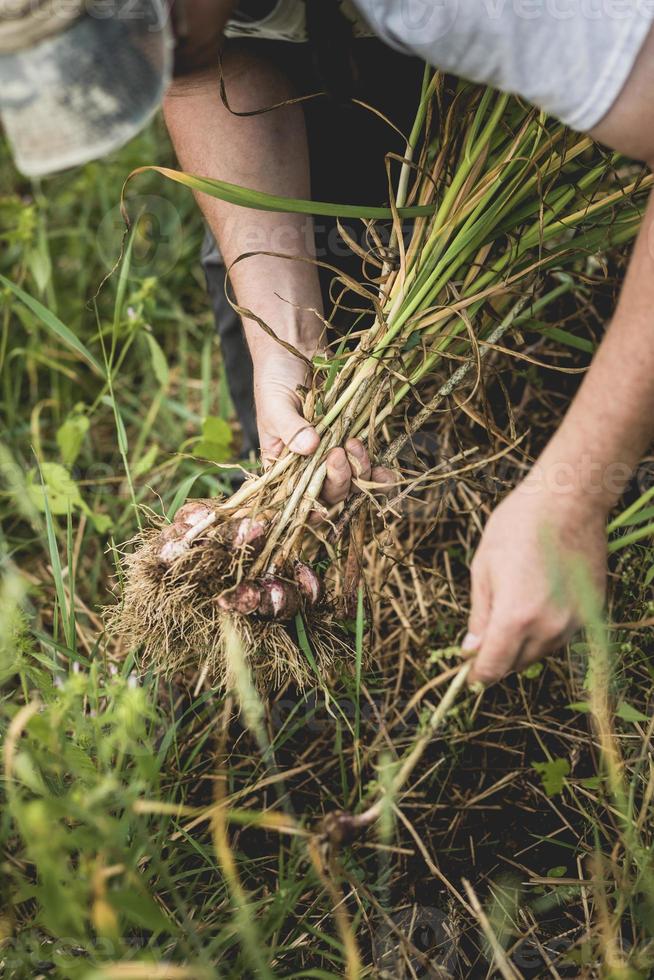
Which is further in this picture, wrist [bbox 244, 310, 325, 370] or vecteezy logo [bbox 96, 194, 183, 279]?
vecteezy logo [bbox 96, 194, 183, 279]

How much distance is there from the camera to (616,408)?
69 centimetres

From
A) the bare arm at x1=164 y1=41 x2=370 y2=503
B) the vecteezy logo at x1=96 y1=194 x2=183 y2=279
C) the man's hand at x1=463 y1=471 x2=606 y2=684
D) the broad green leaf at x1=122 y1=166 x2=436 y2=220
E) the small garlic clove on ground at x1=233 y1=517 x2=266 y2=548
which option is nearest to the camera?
the man's hand at x1=463 y1=471 x2=606 y2=684

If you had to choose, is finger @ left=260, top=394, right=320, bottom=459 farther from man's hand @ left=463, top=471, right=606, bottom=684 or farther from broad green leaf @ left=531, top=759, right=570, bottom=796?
broad green leaf @ left=531, top=759, right=570, bottom=796

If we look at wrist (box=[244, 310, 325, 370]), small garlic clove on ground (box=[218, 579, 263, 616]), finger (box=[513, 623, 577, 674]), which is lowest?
small garlic clove on ground (box=[218, 579, 263, 616])

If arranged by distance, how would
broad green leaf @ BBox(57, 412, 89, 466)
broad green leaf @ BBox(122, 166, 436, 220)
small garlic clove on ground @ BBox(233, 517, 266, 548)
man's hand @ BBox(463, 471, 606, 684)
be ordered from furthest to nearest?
1. broad green leaf @ BBox(57, 412, 89, 466)
2. small garlic clove on ground @ BBox(233, 517, 266, 548)
3. broad green leaf @ BBox(122, 166, 436, 220)
4. man's hand @ BBox(463, 471, 606, 684)

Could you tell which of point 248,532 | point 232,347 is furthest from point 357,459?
point 232,347

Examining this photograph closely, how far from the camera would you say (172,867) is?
3.12 feet

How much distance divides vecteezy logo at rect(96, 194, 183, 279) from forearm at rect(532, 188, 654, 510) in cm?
138

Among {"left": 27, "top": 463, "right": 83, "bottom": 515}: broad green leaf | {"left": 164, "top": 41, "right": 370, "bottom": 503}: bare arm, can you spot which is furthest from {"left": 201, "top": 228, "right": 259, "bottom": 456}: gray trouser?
{"left": 27, "top": 463, "right": 83, "bottom": 515}: broad green leaf

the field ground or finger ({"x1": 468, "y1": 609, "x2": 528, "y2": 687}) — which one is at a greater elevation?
finger ({"x1": 468, "y1": 609, "x2": 528, "y2": 687})

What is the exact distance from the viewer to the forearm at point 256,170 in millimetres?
1059

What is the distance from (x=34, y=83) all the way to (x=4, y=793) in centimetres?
87

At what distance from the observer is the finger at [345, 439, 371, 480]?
3.22 ft

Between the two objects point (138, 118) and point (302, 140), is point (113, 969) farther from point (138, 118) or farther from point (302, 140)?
point (302, 140)
